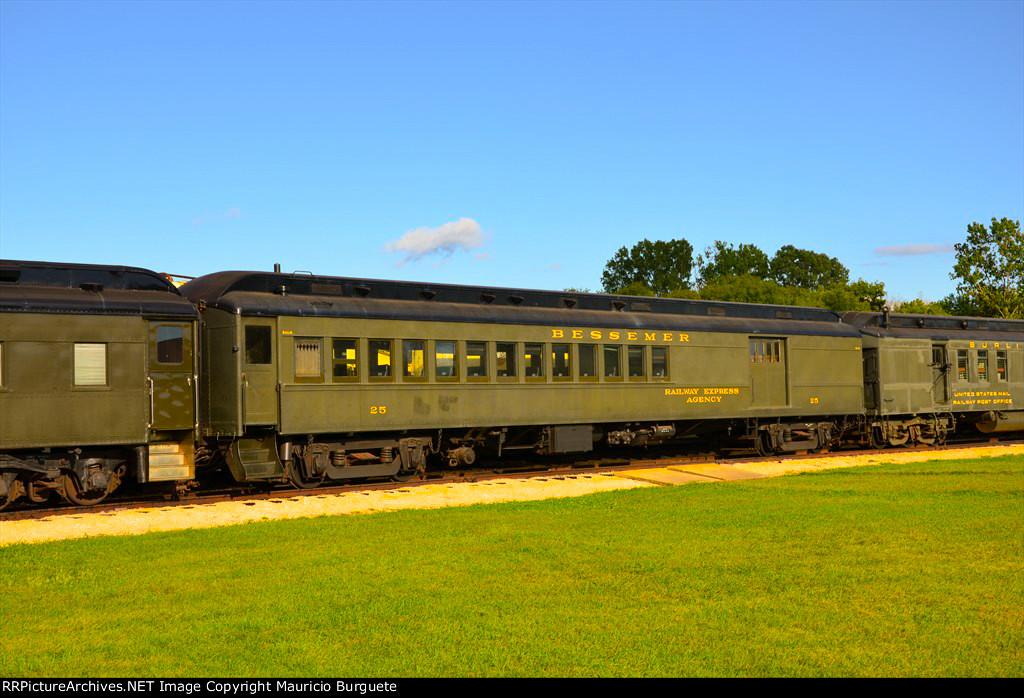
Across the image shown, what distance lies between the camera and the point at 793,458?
24656mm

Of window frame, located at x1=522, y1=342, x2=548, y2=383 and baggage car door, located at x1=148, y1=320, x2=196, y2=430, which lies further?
window frame, located at x1=522, y1=342, x2=548, y2=383

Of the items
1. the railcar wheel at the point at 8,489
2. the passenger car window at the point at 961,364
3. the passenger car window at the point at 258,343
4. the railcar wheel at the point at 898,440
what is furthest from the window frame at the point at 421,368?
the passenger car window at the point at 961,364

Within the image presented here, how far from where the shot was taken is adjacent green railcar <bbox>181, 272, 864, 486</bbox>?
56.8 feet

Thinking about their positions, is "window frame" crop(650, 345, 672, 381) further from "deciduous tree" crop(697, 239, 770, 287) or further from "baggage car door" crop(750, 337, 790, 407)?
"deciduous tree" crop(697, 239, 770, 287)

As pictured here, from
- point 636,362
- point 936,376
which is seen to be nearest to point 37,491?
point 636,362

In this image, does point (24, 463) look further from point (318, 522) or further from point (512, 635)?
point (512, 635)

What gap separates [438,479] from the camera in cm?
1956

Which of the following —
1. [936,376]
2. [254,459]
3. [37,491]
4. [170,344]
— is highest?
[170,344]

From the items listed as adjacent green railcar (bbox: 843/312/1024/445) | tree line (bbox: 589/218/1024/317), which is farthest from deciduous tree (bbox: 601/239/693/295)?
adjacent green railcar (bbox: 843/312/1024/445)

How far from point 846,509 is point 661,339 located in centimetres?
984
